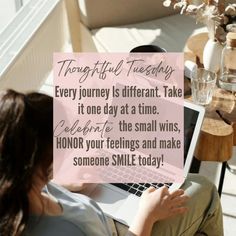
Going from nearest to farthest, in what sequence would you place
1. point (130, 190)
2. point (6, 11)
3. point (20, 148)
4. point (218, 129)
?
point (20, 148) → point (130, 190) → point (218, 129) → point (6, 11)

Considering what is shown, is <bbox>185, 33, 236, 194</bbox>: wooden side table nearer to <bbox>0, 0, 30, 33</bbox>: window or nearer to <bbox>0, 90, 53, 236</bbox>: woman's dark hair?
<bbox>0, 90, 53, 236</bbox>: woman's dark hair

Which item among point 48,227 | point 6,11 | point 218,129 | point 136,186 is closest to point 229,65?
point 218,129

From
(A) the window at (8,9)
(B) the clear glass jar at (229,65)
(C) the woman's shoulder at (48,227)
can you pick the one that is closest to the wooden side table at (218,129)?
(B) the clear glass jar at (229,65)

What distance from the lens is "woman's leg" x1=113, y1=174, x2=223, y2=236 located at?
1.15m

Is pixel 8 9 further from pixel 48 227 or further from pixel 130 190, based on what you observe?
pixel 48 227

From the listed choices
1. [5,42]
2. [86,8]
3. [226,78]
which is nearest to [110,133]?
[226,78]

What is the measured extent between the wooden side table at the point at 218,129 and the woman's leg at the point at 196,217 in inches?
6.8

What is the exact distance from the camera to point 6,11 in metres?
2.06

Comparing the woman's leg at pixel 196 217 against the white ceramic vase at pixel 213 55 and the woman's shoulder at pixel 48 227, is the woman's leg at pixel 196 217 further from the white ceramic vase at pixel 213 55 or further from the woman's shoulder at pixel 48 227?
the white ceramic vase at pixel 213 55

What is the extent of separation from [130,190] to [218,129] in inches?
14.0

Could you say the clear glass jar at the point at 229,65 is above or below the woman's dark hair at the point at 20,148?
below

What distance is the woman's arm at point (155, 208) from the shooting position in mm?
1094


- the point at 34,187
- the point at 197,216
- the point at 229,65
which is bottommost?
the point at 197,216

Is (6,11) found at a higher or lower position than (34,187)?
lower
